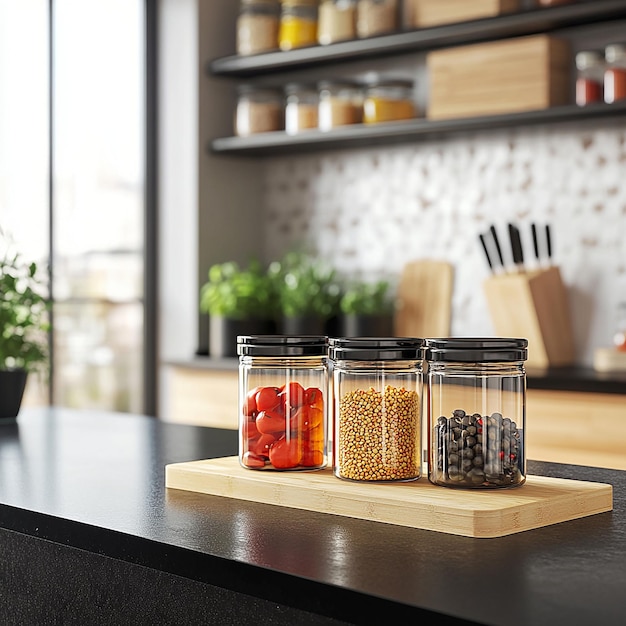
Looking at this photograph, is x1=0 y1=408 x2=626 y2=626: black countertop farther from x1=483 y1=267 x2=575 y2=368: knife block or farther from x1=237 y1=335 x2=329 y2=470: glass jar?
x1=483 y1=267 x2=575 y2=368: knife block

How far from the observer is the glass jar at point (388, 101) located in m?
4.11

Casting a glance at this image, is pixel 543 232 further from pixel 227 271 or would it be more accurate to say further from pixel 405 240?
pixel 227 271

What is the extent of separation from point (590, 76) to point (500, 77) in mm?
309

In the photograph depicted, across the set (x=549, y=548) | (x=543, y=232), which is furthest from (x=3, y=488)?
(x=543, y=232)

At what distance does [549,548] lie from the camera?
1189 mm

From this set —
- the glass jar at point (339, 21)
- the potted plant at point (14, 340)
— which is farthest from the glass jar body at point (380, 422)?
the glass jar at point (339, 21)

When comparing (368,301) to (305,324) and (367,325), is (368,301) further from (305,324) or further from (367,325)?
(305,324)

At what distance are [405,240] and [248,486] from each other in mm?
2987

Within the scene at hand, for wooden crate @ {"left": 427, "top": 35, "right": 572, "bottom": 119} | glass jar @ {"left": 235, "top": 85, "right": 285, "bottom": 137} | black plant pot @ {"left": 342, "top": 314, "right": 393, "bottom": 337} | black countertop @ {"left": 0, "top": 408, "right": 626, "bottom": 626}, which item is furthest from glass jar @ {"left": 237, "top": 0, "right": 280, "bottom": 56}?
black countertop @ {"left": 0, "top": 408, "right": 626, "bottom": 626}

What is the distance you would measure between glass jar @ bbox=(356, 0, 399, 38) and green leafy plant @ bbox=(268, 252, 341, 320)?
955 millimetres

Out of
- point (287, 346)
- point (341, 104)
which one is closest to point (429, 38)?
point (341, 104)

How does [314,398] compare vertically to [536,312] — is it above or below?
below

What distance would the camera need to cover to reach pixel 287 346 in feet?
5.08

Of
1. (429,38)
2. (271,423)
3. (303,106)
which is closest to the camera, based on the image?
(271,423)
